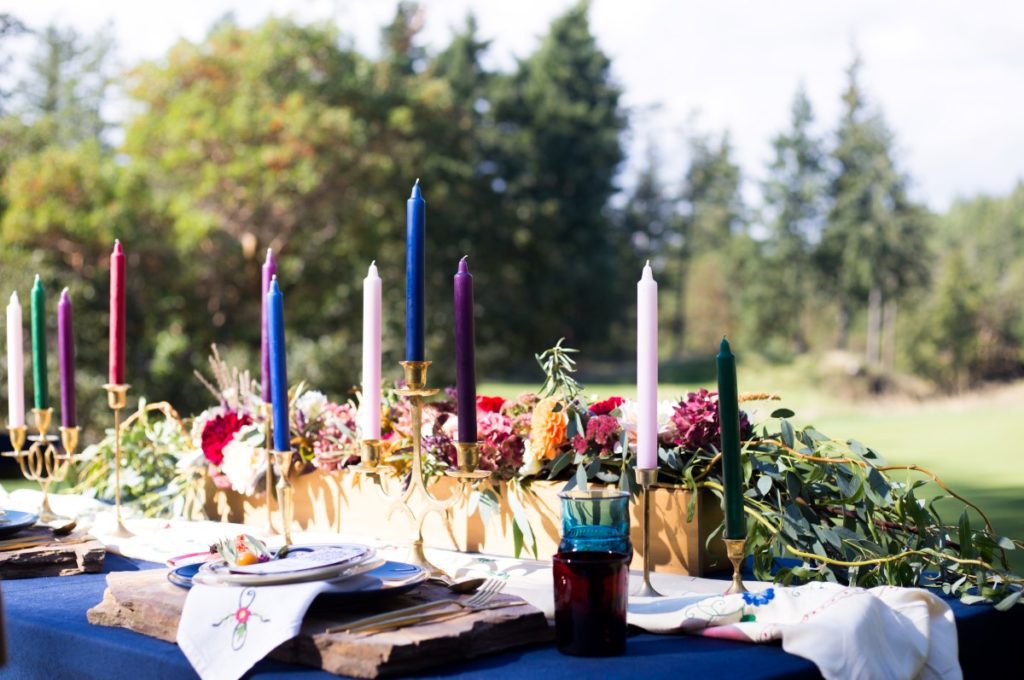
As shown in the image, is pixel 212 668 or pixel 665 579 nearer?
pixel 212 668

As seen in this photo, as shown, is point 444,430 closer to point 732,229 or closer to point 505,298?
point 505,298

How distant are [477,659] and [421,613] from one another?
83 mm

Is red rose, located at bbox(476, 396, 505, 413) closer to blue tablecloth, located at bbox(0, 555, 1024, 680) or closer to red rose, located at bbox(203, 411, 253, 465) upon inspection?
red rose, located at bbox(203, 411, 253, 465)

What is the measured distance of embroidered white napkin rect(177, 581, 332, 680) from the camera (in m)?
1.03

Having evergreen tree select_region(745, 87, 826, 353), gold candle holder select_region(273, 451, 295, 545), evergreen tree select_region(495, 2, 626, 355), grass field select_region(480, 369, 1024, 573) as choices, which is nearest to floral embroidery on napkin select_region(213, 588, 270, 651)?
gold candle holder select_region(273, 451, 295, 545)

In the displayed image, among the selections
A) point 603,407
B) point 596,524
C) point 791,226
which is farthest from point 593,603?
point 791,226

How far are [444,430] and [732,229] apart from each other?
2463 cm

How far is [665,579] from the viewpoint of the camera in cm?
139

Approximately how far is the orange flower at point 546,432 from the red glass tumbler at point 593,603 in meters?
0.49

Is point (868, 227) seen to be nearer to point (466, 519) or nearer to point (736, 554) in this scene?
point (466, 519)

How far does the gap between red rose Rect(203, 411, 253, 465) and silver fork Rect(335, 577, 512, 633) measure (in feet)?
2.80

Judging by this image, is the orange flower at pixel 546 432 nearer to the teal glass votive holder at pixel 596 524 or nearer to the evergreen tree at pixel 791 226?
the teal glass votive holder at pixel 596 524

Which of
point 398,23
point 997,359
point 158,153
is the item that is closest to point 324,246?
point 158,153

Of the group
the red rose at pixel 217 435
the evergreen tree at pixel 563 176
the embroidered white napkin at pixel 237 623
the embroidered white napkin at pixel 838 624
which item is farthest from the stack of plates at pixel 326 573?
the evergreen tree at pixel 563 176
